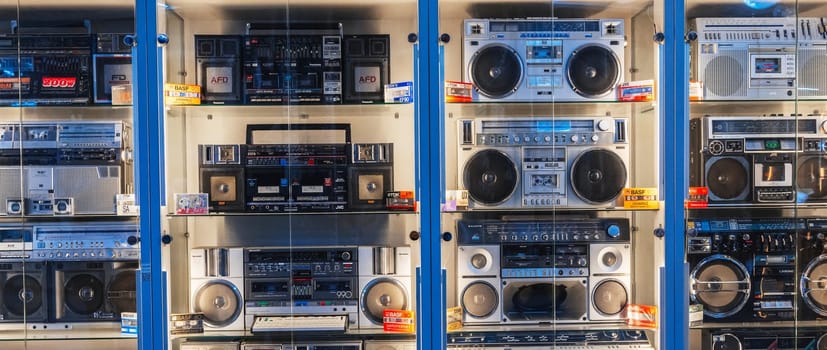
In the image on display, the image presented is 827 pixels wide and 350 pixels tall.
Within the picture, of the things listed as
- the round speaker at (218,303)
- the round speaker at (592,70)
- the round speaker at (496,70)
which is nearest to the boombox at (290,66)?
the round speaker at (496,70)

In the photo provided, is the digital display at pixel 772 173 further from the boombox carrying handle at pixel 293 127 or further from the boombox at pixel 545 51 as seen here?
the boombox carrying handle at pixel 293 127

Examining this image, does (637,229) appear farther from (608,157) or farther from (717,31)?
(717,31)

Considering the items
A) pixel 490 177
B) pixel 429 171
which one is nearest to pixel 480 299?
pixel 490 177

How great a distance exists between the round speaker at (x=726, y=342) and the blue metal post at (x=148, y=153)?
2.44m

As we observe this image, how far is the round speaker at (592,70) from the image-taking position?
8.55ft

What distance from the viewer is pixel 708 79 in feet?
8.44

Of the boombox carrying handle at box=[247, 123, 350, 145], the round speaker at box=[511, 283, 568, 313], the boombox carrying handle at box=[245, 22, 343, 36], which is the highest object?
the boombox carrying handle at box=[245, 22, 343, 36]

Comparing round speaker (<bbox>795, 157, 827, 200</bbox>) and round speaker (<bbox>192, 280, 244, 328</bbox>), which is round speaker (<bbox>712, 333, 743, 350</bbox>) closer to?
round speaker (<bbox>795, 157, 827, 200</bbox>)

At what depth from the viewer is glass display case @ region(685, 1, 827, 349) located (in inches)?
101

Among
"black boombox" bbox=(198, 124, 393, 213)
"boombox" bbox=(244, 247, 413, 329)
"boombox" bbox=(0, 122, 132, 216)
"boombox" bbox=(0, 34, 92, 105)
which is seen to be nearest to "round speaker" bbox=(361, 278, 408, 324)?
"boombox" bbox=(244, 247, 413, 329)

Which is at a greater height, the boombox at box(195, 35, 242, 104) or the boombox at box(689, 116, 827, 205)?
the boombox at box(195, 35, 242, 104)

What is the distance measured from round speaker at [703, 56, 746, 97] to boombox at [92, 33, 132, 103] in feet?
8.49

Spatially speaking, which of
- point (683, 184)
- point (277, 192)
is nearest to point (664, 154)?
point (683, 184)

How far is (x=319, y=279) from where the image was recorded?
2613 mm
